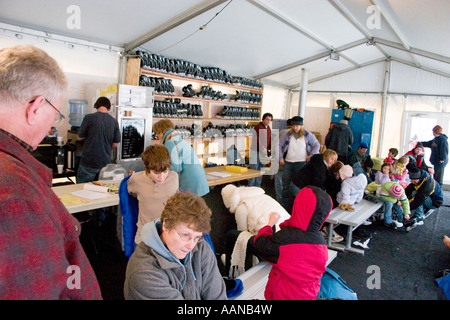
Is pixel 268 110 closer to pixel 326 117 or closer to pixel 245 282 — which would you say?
pixel 326 117

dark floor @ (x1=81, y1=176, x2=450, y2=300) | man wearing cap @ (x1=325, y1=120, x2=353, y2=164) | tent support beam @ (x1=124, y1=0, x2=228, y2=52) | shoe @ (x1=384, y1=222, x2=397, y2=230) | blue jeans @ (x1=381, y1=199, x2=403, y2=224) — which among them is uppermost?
tent support beam @ (x1=124, y1=0, x2=228, y2=52)

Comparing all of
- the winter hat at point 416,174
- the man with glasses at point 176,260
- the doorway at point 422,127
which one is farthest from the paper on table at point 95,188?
the doorway at point 422,127

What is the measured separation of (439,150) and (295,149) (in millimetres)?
4820

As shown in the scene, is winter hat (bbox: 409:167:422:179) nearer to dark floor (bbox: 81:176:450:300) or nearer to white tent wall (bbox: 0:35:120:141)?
dark floor (bbox: 81:176:450:300)

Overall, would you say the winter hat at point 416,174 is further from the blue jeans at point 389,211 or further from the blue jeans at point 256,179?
the blue jeans at point 256,179

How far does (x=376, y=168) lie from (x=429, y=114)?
9.30ft

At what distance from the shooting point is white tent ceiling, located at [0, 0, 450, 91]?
4.62 metres

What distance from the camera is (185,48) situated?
6.59 meters

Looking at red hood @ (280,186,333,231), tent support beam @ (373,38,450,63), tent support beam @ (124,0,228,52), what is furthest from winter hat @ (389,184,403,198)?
tent support beam @ (124,0,228,52)

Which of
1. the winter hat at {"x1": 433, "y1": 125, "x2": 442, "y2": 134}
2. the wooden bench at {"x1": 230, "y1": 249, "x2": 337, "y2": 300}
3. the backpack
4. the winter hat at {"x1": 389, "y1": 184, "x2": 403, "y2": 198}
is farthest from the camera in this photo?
the winter hat at {"x1": 433, "y1": 125, "x2": 442, "y2": 134}

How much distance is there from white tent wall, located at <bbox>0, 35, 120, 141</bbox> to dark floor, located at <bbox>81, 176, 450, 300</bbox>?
6.50 feet

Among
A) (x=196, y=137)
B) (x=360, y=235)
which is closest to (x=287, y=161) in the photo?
(x=360, y=235)

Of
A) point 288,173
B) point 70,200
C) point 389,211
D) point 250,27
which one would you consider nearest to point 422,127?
point 389,211

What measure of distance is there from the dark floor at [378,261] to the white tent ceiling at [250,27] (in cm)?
283
